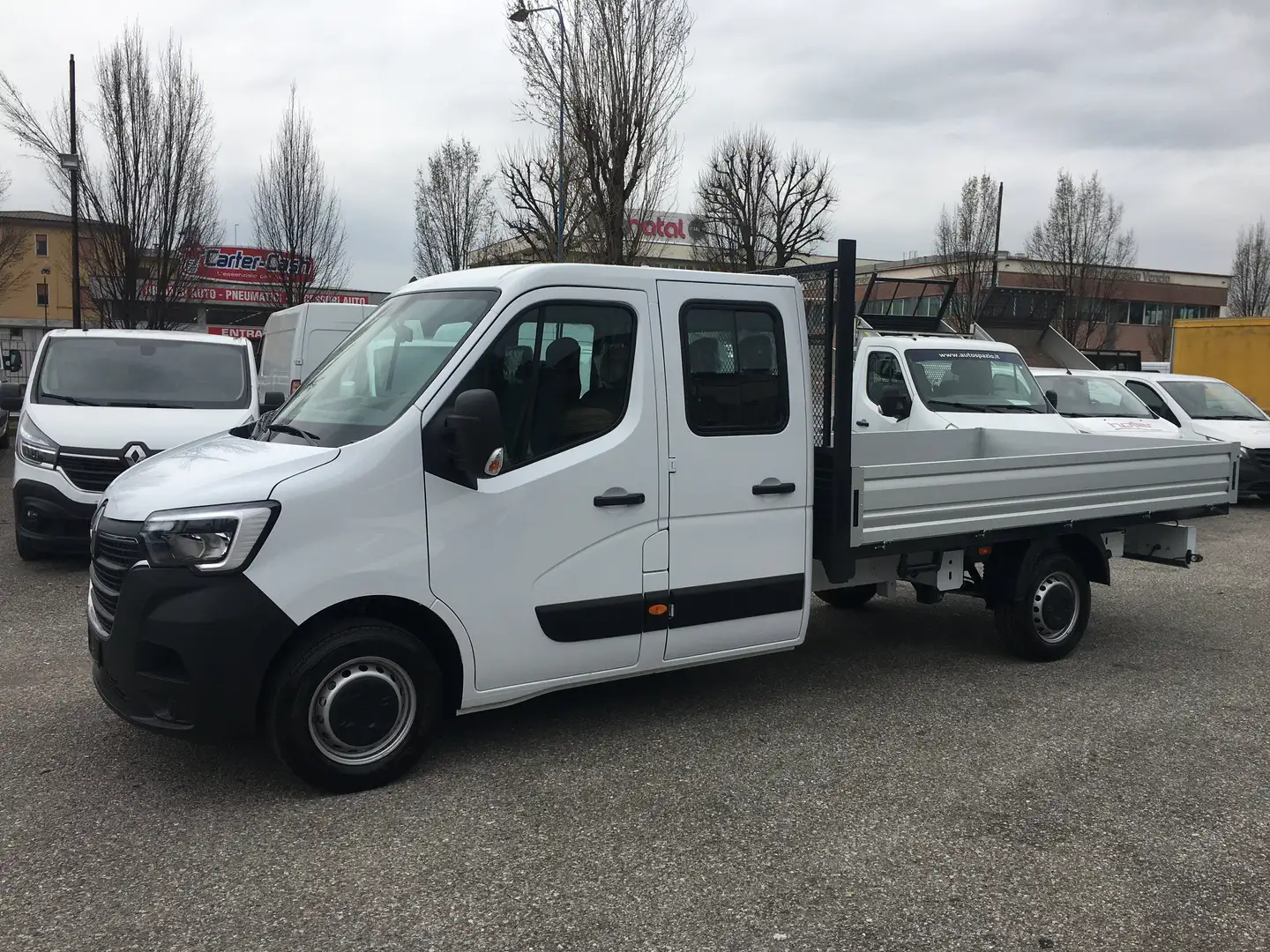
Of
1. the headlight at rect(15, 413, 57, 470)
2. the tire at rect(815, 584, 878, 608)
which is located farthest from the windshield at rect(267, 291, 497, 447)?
the headlight at rect(15, 413, 57, 470)

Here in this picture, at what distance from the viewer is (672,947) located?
10.7ft

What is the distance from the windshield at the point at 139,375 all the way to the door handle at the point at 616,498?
19.2ft

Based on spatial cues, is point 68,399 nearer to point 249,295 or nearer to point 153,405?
point 153,405

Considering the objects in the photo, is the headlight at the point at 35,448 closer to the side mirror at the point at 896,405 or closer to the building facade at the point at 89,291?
the side mirror at the point at 896,405

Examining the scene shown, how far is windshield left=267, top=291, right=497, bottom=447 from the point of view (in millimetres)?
4434

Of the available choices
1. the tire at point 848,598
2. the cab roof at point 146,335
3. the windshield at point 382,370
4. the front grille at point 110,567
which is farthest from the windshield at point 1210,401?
the front grille at point 110,567

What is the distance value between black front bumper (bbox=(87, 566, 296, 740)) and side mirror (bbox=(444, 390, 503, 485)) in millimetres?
935

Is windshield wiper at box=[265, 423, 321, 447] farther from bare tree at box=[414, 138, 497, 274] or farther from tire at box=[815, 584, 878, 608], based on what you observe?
bare tree at box=[414, 138, 497, 274]

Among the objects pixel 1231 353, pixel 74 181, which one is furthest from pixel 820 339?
pixel 74 181

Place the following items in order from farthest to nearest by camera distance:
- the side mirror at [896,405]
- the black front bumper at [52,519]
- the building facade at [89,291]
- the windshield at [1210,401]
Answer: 1. the building facade at [89,291]
2. the windshield at [1210,401]
3. the side mirror at [896,405]
4. the black front bumper at [52,519]

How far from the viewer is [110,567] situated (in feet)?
13.9

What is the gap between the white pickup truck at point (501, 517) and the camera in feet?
13.3

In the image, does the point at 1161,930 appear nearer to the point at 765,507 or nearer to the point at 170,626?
the point at 765,507

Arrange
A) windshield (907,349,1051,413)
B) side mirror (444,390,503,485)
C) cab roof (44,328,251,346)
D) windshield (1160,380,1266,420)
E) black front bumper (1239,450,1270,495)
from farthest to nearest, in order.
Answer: windshield (1160,380,1266,420) < black front bumper (1239,450,1270,495) < windshield (907,349,1051,413) < cab roof (44,328,251,346) < side mirror (444,390,503,485)
